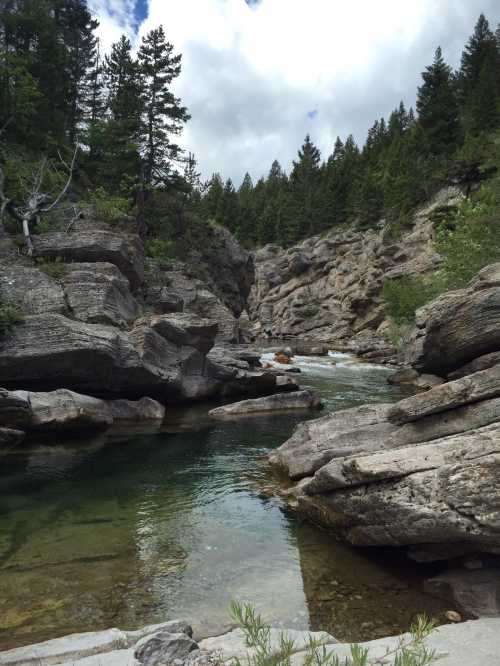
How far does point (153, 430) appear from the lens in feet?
61.6

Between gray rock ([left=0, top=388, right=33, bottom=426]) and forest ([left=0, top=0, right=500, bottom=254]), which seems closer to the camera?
gray rock ([left=0, top=388, right=33, bottom=426])

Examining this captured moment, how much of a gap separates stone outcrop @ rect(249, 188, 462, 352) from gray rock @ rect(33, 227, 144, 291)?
108 feet

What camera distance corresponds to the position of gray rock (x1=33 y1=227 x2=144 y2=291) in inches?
969

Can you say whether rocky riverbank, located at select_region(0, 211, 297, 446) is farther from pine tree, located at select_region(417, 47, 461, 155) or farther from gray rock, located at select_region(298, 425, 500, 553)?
pine tree, located at select_region(417, 47, 461, 155)

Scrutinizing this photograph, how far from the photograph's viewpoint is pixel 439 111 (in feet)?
257

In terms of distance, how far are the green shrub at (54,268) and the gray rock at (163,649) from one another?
20.6 m

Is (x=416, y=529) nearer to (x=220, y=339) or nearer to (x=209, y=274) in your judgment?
(x=220, y=339)

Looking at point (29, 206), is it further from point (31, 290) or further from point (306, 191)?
point (306, 191)

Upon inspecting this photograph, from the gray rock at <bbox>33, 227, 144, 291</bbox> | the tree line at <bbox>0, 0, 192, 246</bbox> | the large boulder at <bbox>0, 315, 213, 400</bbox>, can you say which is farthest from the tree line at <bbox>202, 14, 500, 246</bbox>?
the large boulder at <bbox>0, 315, 213, 400</bbox>

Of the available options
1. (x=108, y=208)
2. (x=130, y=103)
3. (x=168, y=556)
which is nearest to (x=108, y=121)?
(x=130, y=103)

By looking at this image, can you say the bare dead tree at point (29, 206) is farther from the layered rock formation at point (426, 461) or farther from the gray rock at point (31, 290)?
the layered rock formation at point (426, 461)

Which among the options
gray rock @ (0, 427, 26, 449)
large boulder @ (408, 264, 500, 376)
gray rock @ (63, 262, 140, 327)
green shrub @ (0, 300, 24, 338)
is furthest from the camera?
gray rock @ (63, 262, 140, 327)

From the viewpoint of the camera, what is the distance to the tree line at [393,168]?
7119 centimetres

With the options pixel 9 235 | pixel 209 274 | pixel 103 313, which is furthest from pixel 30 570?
pixel 209 274
